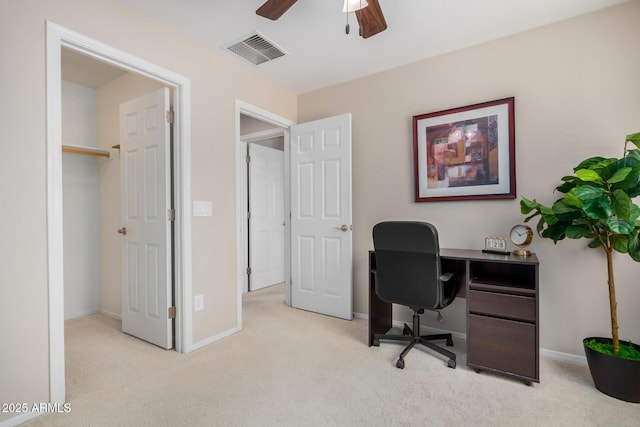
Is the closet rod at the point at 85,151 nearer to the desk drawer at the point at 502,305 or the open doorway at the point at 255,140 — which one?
the open doorway at the point at 255,140

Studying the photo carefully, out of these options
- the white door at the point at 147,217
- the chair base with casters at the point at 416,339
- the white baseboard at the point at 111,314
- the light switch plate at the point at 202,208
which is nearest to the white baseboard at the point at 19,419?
the white door at the point at 147,217

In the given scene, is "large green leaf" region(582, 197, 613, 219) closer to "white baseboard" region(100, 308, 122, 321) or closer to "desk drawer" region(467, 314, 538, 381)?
"desk drawer" region(467, 314, 538, 381)

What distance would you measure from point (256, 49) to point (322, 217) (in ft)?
5.68

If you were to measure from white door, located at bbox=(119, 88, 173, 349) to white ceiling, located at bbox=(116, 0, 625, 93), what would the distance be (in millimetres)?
618

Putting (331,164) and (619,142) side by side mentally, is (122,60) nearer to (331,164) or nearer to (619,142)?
(331,164)

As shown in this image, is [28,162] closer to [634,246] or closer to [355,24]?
[355,24]

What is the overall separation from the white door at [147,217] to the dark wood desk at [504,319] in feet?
7.40

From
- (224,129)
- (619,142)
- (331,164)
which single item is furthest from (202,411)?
(619,142)

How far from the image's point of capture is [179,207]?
2439 mm

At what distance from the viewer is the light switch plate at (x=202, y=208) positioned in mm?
2520

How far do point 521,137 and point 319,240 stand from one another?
2.07 metres

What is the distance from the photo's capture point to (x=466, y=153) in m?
2.61

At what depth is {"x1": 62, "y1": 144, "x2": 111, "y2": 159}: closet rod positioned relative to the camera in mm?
2925

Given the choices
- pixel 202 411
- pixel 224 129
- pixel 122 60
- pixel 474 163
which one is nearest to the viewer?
pixel 202 411
